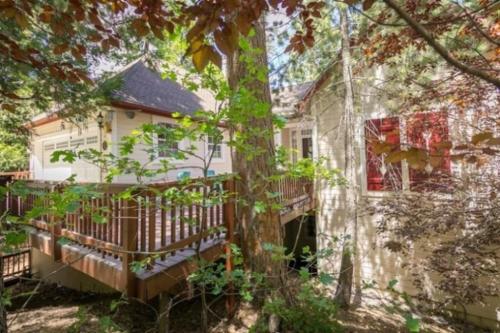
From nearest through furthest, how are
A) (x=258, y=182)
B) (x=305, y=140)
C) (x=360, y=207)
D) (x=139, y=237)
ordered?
1. (x=139, y=237)
2. (x=258, y=182)
3. (x=360, y=207)
4. (x=305, y=140)

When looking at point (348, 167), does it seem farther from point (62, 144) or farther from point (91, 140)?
point (62, 144)

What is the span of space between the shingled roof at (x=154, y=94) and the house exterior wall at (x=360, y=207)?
14.1 ft

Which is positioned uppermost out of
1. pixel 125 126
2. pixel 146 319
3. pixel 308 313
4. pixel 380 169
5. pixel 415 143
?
pixel 125 126

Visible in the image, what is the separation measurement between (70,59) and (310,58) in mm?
5217

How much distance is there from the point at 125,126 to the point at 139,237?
5.60m

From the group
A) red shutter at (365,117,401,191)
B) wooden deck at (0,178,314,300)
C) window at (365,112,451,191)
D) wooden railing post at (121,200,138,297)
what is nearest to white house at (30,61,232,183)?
wooden deck at (0,178,314,300)

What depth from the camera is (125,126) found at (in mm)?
8281

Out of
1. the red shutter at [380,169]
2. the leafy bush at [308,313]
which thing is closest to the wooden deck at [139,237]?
the leafy bush at [308,313]

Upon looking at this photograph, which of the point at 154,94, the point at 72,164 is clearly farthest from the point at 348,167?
the point at 154,94

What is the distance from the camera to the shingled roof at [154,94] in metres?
8.81

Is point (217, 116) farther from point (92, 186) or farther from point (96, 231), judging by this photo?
point (96, 231)

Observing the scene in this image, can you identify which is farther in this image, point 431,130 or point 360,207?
point 360,207

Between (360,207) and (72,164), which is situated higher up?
(72,164)

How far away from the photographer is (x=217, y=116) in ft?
8.54
